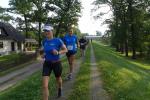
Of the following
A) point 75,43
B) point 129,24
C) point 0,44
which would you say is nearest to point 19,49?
point 0,44

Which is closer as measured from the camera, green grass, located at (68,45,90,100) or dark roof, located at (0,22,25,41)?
green grass, located at (68,45,90,100)

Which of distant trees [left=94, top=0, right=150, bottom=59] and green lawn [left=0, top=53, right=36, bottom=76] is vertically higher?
distant trees [left=94, top=0, right=150, bottom=59]

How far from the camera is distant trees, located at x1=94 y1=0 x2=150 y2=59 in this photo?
5128cm

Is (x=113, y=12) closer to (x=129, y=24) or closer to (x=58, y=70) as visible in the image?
(x=129, y=24)

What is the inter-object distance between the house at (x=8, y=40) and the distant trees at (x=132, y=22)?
692 inches

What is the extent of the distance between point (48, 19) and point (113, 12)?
11.6 metres

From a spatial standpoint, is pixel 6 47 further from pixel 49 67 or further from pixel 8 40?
pixel 49 67

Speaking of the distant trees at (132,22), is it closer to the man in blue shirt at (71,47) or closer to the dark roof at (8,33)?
the dark roof at (8,33)

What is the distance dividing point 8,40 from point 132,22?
24.2m

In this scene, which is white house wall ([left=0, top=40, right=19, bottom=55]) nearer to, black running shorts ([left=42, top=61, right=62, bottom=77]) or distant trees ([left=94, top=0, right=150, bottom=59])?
distant trees ([left=94, top=0, right=150, bottom=59])

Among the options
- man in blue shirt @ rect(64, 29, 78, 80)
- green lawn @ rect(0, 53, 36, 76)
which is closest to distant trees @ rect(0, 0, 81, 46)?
green lawn @ rect(0, 53, 36, 76)

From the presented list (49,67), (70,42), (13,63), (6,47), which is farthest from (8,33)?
(49,67)

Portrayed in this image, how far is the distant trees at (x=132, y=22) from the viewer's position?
51.3 m

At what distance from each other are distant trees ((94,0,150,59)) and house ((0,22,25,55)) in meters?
17.6
